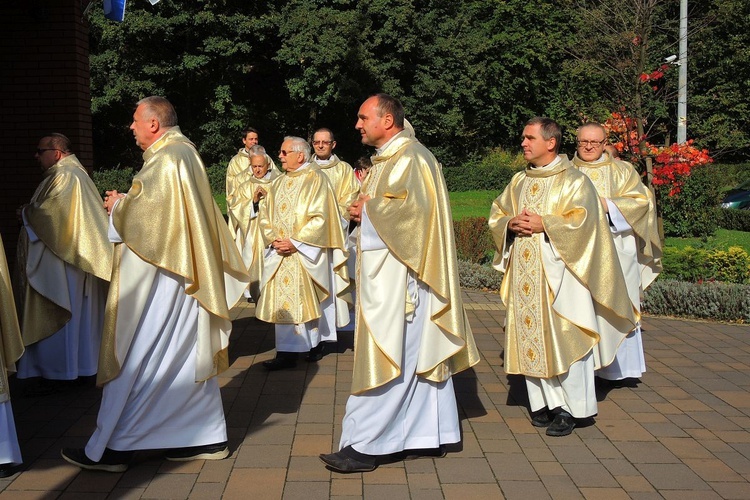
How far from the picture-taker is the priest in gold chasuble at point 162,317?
499 cm

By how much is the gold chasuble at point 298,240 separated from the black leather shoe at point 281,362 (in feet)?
1.02

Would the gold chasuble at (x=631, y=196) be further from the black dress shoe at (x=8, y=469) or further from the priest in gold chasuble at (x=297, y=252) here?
the black dress shoe at (x=8, y=469)

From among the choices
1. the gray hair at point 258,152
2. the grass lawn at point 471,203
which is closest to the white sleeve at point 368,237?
the gray hair at point 258,152

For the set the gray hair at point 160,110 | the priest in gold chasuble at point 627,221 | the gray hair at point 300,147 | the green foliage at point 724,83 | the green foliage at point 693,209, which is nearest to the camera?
the gray hair at point 160,110

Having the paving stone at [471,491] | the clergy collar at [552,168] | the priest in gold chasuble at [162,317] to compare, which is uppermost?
the clergy collar at [552,168]

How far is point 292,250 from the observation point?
7762 mm

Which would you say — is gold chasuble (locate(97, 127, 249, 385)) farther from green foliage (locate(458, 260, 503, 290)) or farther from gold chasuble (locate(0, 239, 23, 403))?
green foliage (locate(458, 260, 503, 290))

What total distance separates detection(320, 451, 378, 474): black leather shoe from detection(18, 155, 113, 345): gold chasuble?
8.89ft

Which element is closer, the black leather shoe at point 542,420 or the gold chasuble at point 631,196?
the black leather shoe at point 542,420

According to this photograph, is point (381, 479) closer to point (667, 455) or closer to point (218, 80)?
point (667, 455)

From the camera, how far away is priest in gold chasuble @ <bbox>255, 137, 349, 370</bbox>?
7703mm

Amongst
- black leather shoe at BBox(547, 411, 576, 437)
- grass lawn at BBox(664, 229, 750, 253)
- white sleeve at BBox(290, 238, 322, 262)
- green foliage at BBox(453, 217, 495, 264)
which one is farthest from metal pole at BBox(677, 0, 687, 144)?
black leather shoe at BBox(547, 411, 576, 437)

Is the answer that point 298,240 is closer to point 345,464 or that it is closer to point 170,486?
point 345,464

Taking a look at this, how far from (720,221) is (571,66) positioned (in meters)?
6.75
